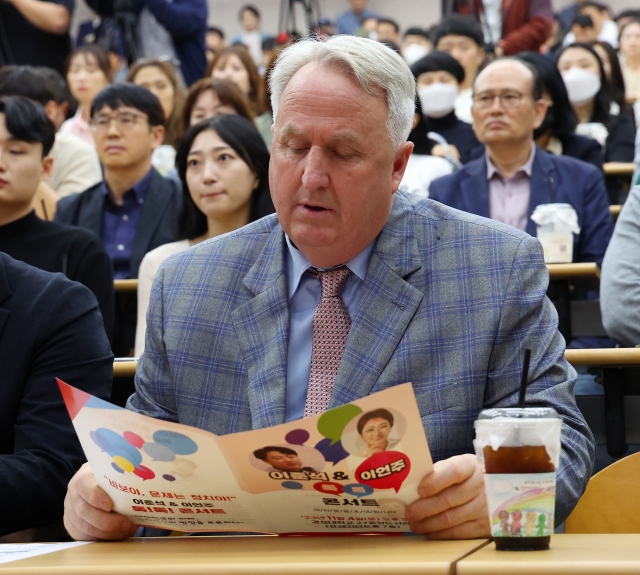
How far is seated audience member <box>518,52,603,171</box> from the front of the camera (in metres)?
4.59

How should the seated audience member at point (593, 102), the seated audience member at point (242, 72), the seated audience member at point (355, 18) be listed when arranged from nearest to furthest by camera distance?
the seated audience member at point (593, 102), the seated audience member at point (242, 72), the seated audience member at point (355, 18)

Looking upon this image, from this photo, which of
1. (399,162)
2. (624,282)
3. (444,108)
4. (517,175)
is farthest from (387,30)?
(399,162)

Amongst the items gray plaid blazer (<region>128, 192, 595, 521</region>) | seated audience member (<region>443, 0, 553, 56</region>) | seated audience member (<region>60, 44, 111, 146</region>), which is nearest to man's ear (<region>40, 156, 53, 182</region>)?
gray plaid blazer (<region>128, 192, 595, 521</region>)

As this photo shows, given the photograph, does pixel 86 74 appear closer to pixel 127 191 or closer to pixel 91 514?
pixel 127 191

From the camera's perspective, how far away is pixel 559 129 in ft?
15.1

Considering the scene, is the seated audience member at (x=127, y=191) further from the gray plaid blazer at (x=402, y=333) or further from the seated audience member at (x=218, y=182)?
the gray plaid blazer at (x=402, y=333)

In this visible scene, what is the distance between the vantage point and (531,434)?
1065 mm

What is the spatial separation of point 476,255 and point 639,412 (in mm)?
986

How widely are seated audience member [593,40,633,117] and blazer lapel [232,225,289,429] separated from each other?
4.60 meters

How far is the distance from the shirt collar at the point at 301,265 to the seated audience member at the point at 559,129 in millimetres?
3170

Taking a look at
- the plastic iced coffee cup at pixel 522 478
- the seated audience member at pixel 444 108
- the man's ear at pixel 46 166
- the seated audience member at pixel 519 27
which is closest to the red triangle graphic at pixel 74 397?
the plastic iced coffee cup at pixel 522 478

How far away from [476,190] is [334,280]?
2.48 m

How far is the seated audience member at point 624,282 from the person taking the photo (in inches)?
104

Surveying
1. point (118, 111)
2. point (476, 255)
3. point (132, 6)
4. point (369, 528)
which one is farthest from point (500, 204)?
point (132, 6)
